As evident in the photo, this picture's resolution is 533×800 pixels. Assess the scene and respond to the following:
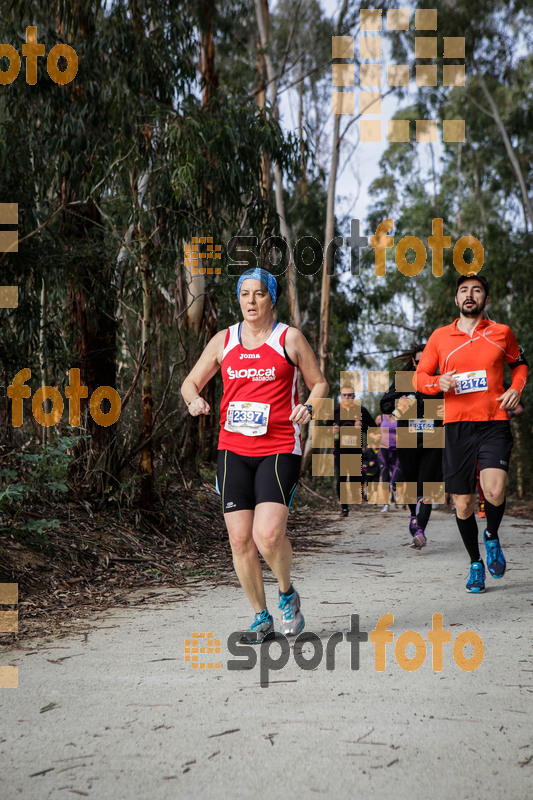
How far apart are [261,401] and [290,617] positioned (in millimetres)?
1140

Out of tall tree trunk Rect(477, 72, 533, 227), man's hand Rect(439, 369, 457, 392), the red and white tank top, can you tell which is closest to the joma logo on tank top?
the red and white tank top

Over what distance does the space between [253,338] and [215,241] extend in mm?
4961

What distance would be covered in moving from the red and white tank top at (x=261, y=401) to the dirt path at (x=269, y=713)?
1.04m

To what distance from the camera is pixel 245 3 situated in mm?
17984

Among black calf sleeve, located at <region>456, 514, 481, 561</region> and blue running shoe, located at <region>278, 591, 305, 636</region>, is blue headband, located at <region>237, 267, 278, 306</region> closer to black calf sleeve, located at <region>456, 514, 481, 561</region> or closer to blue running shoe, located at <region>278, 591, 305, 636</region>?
blue running shoe, located at <region>278, 591, 305, 636</region>

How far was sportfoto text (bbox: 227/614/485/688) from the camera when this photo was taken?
13.4 ft

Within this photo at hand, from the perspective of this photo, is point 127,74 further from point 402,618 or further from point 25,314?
point 402,618

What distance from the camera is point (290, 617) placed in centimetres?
457

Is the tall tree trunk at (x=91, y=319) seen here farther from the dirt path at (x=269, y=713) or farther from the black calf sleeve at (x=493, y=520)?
the black calf sleeve at (x=493, y=520)

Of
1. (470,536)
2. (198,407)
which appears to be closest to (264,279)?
(198,407)

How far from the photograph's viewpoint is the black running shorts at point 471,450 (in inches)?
233

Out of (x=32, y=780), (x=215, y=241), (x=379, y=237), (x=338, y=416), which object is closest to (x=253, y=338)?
(x=32, y=780)

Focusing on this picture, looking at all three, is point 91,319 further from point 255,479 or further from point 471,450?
point 255,479

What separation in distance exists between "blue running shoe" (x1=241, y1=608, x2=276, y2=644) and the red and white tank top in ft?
2.84
